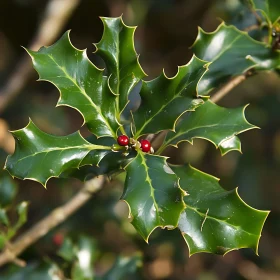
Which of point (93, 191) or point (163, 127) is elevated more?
point (163, 127)

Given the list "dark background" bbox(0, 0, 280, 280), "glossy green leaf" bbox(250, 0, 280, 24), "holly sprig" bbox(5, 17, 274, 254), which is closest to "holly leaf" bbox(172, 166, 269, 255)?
"holly sprig" bbox(5, 17, 274, 254)

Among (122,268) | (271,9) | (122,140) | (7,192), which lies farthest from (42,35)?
(122,140)

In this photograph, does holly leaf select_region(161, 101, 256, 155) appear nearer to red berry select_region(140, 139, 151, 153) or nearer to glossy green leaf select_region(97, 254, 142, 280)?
red berry select_region(140, 139, 151, 153)

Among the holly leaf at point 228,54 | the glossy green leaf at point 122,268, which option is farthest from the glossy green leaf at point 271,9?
the glossy green leaf at point 122,268

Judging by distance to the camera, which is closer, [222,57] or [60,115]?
[222,57]

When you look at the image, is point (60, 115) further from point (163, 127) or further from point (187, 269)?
point (163, 127)

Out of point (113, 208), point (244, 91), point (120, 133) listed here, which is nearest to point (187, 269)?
point (113, 208)

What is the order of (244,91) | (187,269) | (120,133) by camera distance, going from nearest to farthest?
(120,133) < (187,269) < (244,91)
